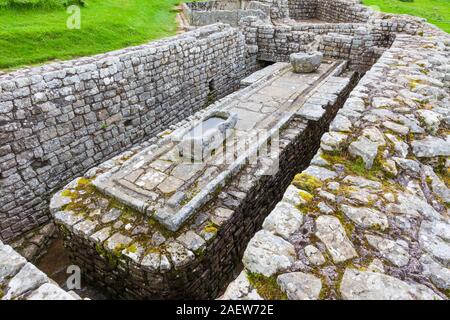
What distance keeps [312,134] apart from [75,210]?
5082 millimetres

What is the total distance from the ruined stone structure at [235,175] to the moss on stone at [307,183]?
2 centimetres

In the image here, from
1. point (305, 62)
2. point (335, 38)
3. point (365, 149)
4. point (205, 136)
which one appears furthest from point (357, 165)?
point (335, 38)

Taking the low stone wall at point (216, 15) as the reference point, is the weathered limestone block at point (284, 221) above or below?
below

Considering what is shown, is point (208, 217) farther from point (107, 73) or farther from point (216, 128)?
point (107, 73)

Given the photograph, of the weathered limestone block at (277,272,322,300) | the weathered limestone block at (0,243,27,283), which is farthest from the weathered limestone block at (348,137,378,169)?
the weathered limestone block at (0,243,27,283)

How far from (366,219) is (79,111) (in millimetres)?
6127

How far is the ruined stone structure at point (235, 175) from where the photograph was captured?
274cm

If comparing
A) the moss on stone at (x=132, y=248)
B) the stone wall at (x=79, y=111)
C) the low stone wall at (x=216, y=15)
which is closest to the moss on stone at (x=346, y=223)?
the moss on stone at (x=132, y=248)

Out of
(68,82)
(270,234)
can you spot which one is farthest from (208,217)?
(68,82)

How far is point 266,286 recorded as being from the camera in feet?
8.23

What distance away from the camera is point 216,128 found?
5.89m

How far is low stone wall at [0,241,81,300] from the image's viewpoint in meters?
2.46

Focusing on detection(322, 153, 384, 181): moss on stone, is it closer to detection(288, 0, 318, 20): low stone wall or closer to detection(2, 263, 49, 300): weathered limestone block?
detection(2, 263, 49, 300): weathered limestone block

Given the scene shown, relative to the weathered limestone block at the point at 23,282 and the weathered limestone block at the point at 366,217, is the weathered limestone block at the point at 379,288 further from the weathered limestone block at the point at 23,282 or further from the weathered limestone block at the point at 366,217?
the weathered limestone block at the point at 23,282
